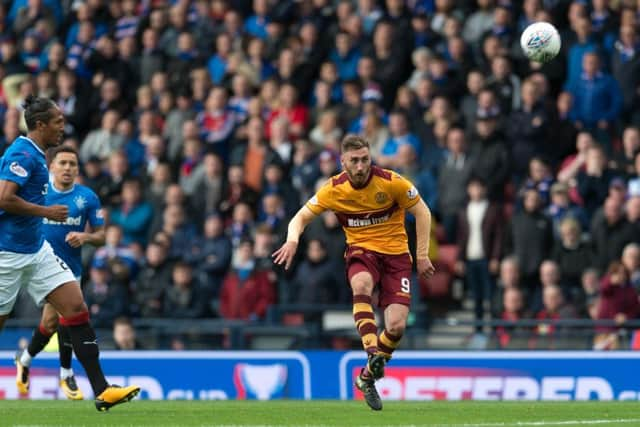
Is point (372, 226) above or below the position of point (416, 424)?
above

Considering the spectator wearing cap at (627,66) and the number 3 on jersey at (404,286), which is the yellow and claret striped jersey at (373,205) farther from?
the spectator wearing cap at (627,66)

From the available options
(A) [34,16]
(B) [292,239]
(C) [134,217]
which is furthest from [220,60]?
(B) [292,239]

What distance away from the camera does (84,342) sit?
38.2 feet

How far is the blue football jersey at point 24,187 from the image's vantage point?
1087cm

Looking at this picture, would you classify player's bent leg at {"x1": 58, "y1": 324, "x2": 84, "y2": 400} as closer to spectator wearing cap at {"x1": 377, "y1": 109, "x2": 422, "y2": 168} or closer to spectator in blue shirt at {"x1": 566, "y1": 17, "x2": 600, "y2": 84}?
spectator wearing cap at {"x1": 377, "y1": 109, "x2": 422, "y2": 168}

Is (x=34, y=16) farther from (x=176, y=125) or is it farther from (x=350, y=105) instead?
Answer: (x=350, y=105)

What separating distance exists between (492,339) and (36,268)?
7001 millimetres

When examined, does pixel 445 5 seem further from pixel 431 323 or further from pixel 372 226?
pixel 372 226

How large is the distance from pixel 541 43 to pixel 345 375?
473cm

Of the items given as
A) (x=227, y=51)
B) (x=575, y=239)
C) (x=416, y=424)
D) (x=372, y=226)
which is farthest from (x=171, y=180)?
(x=416, y=424)

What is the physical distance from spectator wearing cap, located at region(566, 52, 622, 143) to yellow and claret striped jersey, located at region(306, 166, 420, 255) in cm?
646

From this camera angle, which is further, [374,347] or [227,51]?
[227,51]

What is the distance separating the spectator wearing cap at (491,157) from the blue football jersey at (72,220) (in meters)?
6.17

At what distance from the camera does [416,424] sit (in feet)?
34.5
